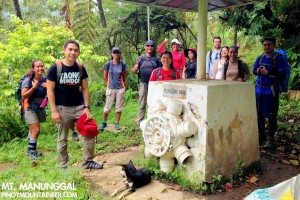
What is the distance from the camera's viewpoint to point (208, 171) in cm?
406

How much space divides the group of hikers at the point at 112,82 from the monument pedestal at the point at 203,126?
40.9 inches

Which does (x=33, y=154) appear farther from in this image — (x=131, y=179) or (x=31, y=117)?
(x=131, y=179)

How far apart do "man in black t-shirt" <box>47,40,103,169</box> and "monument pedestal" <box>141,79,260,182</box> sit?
1086mm

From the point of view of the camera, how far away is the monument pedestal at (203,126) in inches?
158

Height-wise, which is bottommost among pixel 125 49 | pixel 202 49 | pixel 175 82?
pixel 175 82

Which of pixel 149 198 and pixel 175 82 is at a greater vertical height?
pixel 175 82

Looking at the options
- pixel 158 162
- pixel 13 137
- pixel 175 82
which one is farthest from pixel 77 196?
pixel 13 137

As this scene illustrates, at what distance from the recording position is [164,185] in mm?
4230

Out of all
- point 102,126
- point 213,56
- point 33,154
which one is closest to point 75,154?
point 33,154

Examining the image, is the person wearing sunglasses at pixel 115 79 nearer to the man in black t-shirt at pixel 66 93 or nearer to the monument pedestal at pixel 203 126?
the man in black t-shirt at pixel 66 93

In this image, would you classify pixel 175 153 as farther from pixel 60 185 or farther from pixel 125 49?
pixel 125 49

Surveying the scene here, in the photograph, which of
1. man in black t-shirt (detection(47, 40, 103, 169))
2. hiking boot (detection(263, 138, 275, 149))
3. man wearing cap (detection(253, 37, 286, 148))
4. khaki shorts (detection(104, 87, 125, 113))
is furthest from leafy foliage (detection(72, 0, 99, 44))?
hiking boot (detection(263, 138, 275, 149))

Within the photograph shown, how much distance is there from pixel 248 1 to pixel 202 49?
1.69m

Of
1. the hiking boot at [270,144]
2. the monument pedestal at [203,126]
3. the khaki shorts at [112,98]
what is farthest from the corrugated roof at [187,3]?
the hiking boot at [270,144]
